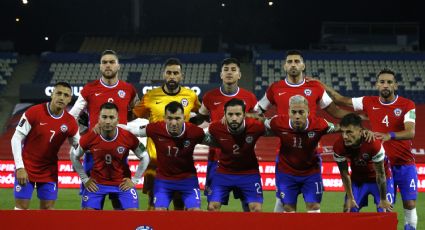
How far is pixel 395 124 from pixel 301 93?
1.23 metres

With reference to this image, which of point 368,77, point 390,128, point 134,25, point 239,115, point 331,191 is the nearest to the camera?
point 239,115

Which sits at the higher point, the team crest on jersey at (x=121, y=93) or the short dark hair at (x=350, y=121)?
the team crest on jersey at (x=121, y=93)

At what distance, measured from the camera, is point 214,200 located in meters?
8.02

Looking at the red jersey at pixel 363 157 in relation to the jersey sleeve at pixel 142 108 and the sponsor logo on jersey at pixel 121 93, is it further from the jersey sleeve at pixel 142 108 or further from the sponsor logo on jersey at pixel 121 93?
the sponsor logo on jersey at pixel 121 93

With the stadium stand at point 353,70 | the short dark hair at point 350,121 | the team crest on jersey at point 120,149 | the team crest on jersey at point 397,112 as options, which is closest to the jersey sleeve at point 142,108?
the team crest on jersey at point 120,149

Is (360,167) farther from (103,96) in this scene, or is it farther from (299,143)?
(103,96)

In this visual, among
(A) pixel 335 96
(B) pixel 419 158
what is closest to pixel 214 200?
(A) pixel 335 96

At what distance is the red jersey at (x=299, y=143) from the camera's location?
25.9 ft

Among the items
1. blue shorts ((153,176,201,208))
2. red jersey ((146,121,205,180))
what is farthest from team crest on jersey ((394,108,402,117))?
blue shorts ((153,176,201,208))

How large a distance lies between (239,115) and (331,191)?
980 centimetres

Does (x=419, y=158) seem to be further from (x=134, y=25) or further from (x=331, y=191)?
(x=134, y=25)

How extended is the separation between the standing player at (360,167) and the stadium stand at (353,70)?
20352 mm

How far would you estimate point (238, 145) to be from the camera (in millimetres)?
7938

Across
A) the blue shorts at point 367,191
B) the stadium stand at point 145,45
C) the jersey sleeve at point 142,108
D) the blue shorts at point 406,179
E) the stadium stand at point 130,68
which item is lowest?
the blue shorts at point 367,191
